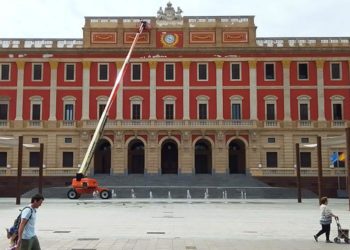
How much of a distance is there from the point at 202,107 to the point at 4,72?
20.8 meters

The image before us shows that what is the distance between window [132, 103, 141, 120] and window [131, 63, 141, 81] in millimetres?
2741

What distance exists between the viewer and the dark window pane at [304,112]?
54406 mm

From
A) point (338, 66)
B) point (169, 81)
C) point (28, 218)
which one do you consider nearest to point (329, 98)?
point (338, 66)

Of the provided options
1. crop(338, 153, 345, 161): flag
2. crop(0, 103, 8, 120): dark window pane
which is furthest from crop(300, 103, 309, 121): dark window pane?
crop(0, 103, 8, 120): dark window pane

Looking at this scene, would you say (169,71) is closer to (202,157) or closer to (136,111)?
(136,111)

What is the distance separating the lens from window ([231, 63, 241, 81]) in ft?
180

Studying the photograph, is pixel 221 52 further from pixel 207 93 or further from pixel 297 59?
pixel 297 59

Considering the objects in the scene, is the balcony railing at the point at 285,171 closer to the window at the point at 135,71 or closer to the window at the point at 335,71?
the window at the point at 335,71

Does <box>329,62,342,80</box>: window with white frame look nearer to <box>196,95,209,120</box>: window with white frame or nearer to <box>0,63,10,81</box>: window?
<box>196,95,209,120</box>: window with white frame

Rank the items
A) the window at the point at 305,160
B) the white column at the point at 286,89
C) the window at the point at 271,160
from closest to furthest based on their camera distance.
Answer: the window at the point at 305,160 < the window at the point at 271,160 < the white column at the point at 286,89

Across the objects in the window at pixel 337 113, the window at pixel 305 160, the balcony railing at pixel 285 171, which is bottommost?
the balcony railing at pixel 285 171

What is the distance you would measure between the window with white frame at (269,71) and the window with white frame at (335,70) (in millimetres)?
5961

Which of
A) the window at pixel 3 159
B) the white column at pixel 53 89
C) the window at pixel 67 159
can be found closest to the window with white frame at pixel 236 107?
the window at pixel 67 159

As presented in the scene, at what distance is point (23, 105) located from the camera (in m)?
54.6
